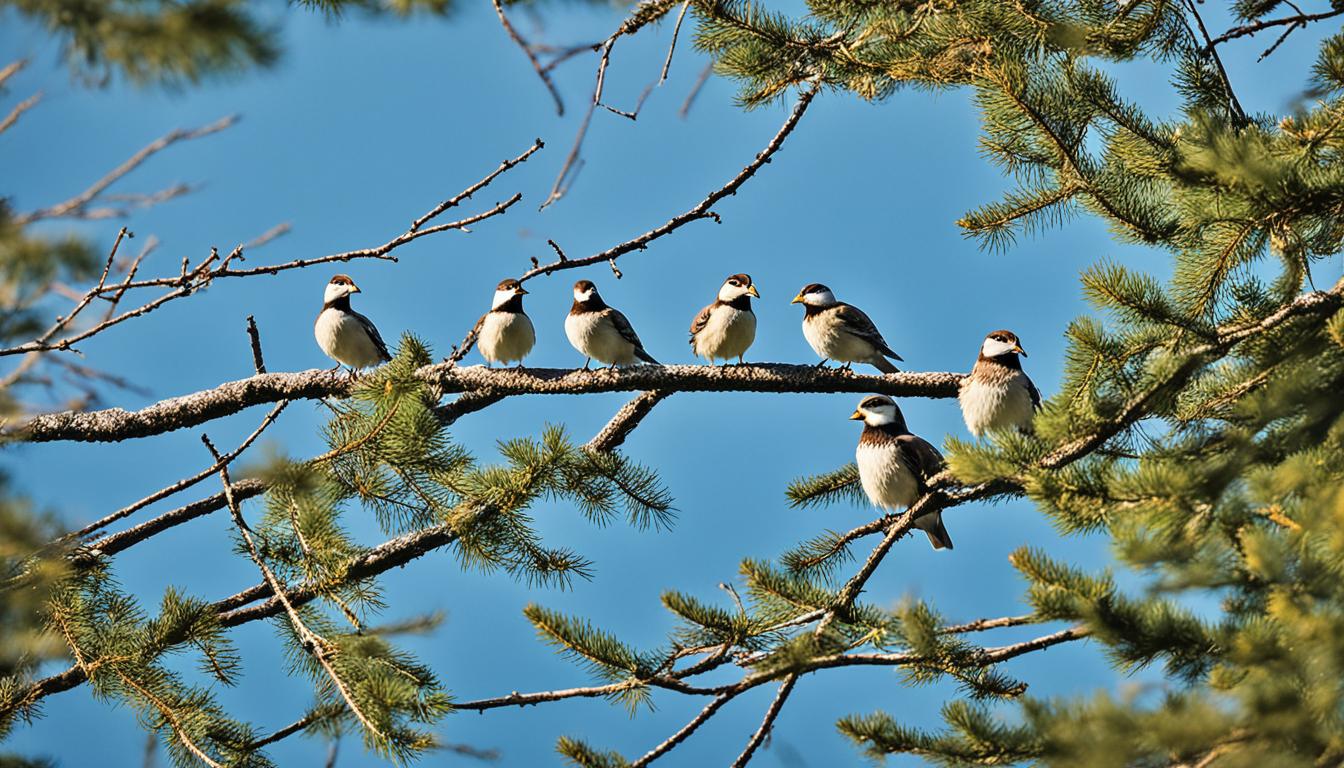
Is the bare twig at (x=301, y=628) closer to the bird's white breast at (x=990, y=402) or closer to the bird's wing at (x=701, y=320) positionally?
the bird's white breast at (x=990, y=402)

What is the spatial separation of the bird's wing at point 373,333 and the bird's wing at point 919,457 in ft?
12.9

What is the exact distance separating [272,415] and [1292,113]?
5043 mm

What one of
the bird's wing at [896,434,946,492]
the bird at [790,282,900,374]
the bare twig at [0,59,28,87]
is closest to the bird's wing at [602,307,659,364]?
the bird at [790,282,900,374]

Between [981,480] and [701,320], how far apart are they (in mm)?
4794

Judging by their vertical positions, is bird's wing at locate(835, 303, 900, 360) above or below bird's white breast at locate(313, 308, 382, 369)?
below

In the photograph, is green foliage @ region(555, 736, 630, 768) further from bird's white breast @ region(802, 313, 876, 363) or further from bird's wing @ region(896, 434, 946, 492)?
bird's white breast @ region(802, 313, 876, 363)

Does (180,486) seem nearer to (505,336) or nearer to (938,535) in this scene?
(505,336)

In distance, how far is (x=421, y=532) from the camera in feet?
18.7

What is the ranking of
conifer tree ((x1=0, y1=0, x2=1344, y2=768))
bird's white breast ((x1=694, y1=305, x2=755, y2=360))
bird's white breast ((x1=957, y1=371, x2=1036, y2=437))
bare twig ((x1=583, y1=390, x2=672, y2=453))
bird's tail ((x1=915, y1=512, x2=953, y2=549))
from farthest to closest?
bird's white breast ((x1=694, y1=305, x2=755, y2=360))
bird's tail ((x1=915, y1=512, x2=953, y2=549))
bare twig ((x1=583, y1=390, x2=672, y2=453))
bird's white breast ((x1=957, y1=371, x2=1036, y2=437))
conifer tree ((x1=0, y1=0, x2=1344, y2=768))

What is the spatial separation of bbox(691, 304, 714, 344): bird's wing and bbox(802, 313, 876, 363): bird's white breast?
2.48 ft

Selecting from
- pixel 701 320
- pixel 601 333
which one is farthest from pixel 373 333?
pixel 701 320

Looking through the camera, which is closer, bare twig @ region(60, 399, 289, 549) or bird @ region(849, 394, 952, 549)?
bare twig @ region(60, 399, 289, 549)

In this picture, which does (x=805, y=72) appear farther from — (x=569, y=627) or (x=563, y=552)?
(x=569, y=627)

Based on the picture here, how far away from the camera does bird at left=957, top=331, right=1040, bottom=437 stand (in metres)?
6.25
